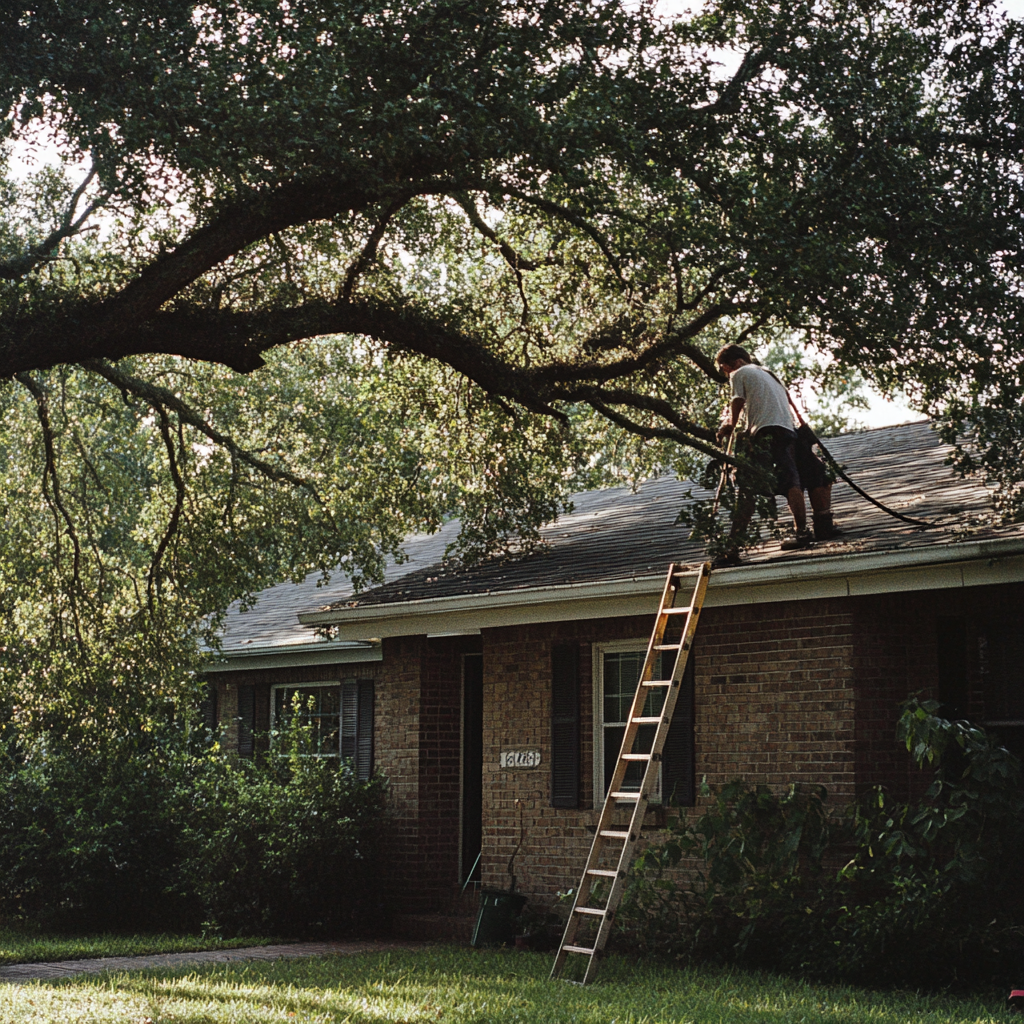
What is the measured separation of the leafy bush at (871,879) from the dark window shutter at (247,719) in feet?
27.7

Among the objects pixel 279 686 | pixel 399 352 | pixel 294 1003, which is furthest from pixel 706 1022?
pixel 279 686

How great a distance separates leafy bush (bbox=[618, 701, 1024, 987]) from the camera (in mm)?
8922

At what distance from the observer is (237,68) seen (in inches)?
357

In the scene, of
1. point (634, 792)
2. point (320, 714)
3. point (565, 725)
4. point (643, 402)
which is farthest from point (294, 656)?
point (634, 792)

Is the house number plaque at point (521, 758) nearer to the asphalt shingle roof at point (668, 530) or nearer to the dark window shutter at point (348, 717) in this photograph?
the asphalt shingle roof at point (668, 530)

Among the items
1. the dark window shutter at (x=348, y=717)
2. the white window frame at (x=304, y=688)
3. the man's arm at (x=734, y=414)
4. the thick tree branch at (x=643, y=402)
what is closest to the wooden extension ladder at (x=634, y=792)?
the man's arm at (x=734, y=414)

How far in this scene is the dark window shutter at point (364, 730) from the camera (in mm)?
16000

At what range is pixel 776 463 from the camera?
1087 centimetres

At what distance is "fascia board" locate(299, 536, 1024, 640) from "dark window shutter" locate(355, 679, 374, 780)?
1946mm

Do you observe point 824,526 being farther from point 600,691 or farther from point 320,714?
point 320,714

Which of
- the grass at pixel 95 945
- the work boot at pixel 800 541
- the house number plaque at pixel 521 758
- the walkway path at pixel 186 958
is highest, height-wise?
the work boot at pixel 800 541

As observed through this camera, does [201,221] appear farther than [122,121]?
Yes

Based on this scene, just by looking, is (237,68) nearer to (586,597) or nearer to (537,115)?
(537,115)

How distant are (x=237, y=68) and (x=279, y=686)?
10.3 m
